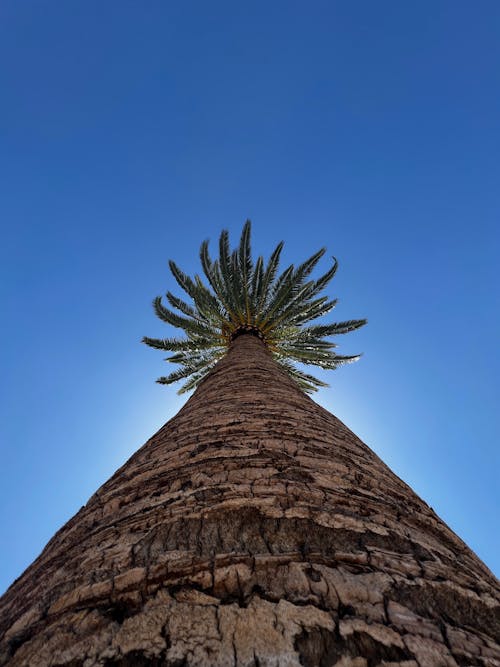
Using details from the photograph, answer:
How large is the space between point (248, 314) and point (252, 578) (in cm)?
903

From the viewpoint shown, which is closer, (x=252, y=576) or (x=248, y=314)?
(x=252, y=576)

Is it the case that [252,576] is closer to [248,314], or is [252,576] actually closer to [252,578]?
[252,578]

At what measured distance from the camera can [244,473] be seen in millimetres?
1816

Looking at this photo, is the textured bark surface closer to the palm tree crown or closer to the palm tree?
the palm tree

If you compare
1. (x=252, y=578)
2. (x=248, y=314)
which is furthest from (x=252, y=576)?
(x=248, y=314)

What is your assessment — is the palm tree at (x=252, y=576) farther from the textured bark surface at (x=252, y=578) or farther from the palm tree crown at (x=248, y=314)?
the palm tree crown at (x=248, y=314)

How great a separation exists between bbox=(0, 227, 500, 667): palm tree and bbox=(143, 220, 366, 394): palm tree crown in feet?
26.2

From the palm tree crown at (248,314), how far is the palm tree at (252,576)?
798 cm

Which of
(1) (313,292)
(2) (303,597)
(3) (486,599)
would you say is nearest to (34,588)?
(2) (303,597)

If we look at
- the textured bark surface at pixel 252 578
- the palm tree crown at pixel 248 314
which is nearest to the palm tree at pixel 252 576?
the textured bark surface at pixel 252 578

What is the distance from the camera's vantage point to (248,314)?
33.1 ft

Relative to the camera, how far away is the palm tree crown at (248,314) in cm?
1010

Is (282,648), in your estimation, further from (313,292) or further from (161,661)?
(313,292)

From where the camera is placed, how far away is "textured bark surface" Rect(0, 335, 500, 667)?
0.94m
